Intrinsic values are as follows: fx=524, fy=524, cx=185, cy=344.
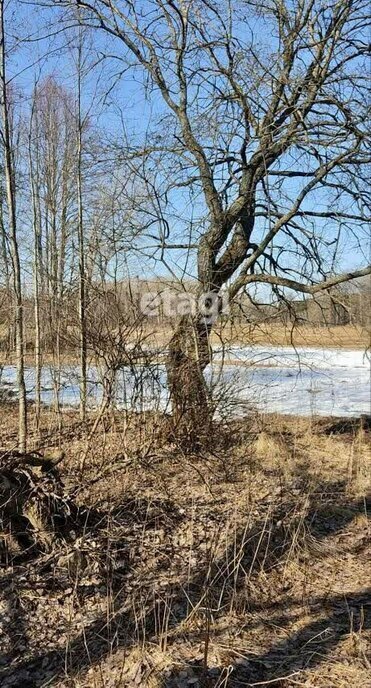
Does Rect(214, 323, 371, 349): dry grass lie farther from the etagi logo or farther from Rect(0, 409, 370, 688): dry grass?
Rect(0, 409, 370, 688): dry grass

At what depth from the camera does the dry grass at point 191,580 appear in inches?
101

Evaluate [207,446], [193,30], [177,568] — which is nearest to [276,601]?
[177,568]

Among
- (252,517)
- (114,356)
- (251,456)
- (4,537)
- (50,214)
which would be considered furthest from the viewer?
(50,214)

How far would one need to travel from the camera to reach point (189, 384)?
5.40m

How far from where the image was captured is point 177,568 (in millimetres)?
3479

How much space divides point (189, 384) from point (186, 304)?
0.84 metres

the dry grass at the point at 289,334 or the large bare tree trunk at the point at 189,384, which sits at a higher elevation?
the dry grass at the point at 289,334

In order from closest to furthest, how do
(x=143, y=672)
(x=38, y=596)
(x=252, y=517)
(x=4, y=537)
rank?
1. (x=143, y=672)
2. (x=38, y=596)
3. (x=4, y=537)
4. (x=252, y=517)

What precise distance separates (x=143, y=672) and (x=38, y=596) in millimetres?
895

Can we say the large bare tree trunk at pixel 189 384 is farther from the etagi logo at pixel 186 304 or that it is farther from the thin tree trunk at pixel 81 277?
the thin tree trunk at pixel 81 277

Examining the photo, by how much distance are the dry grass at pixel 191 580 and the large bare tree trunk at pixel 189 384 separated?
0.65 ft

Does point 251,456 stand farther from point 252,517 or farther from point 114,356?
point 114,356

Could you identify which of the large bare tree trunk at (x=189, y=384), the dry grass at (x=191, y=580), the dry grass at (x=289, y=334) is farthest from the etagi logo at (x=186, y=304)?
the dry grass at (x=191, y=580)

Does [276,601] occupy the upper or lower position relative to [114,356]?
lower
